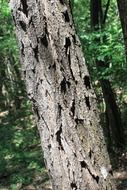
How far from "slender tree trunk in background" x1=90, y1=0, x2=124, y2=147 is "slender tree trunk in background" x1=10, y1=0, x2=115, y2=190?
8.83 m

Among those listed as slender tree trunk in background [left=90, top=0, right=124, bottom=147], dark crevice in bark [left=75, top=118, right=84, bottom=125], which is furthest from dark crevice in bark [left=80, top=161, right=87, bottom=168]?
slender tree trunk in background [left=90, top=0, right=124, bottom=147]

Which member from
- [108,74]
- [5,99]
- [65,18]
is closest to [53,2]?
[65,18]

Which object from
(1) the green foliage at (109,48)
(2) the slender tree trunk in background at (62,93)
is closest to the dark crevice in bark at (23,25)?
(2) the slender tree trunk in background at (62,93)

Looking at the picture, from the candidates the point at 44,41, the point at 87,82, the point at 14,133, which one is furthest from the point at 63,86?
the point at 14,133

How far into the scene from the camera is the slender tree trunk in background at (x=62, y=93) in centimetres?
206

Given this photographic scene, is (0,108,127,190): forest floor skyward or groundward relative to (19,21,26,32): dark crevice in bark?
groundward

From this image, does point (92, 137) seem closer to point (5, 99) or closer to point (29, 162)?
point (29, 162)

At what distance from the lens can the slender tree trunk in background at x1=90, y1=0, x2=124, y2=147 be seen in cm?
1170

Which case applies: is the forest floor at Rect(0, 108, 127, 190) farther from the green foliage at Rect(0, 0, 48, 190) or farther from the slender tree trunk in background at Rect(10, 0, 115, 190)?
the slender tree trunk in background at Rect(10, 0, 115, 190)

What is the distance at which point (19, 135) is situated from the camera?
18969 millimetres

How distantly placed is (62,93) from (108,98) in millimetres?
10325

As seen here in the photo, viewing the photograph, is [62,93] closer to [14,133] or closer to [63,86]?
[63,86]

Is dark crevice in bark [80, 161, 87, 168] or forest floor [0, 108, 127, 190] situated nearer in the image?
dark crevice in bark [80, 161, 87, 168]

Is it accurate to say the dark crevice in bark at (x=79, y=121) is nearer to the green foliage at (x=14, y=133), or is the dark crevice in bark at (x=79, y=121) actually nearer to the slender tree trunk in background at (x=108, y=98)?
the slender tree trunk in background at (x=108, y=98)
